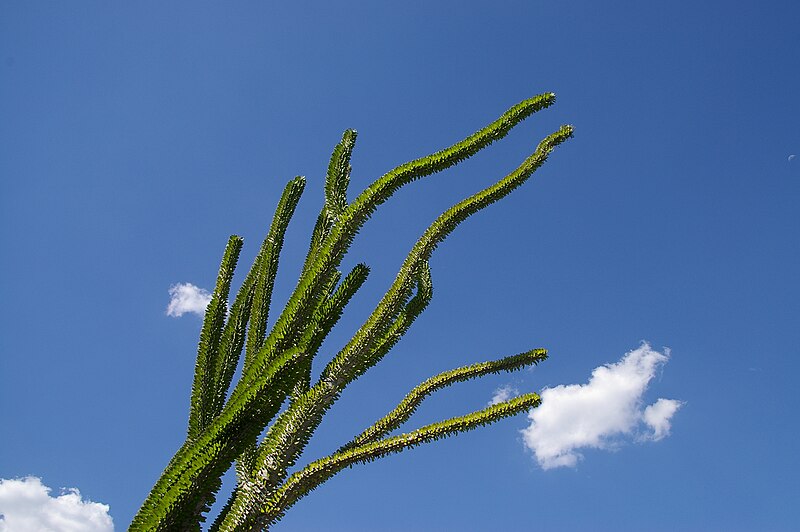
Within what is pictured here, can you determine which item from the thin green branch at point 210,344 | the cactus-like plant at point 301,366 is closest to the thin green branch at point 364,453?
the cactus-like plant at point 301,366

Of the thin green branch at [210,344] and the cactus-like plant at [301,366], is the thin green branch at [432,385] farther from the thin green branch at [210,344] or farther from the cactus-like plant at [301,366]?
the thin green branch at [210,344]

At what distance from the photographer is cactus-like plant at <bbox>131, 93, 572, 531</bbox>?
13.4 feet

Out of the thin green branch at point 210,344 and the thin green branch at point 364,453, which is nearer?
the thin green branch at point 364,453

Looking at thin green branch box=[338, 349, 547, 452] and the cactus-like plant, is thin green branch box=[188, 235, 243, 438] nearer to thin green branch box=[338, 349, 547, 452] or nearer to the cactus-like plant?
the cactus-like plant

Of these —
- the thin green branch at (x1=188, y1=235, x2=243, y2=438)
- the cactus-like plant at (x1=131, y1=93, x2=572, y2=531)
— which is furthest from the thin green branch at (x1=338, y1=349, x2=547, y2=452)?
the thin green branch at (x1=188, y1=235, x2=243, y2=438)

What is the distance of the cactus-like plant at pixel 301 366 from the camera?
13.4ft

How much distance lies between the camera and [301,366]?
4176mm

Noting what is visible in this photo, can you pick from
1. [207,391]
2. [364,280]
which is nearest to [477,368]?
[364,280]

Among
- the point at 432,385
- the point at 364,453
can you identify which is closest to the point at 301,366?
the point at 364,453

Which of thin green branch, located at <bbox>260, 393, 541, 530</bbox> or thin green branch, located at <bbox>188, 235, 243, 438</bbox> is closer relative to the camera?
thin green branch, located at <bbox>260, 393, 541, 530</bbox>

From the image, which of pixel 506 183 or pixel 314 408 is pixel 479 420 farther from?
pixel 506 183

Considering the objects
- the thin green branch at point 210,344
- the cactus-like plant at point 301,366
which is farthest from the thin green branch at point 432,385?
the thin green branch at point 210,344

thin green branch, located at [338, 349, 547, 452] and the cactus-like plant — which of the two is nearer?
the cactus-like plant

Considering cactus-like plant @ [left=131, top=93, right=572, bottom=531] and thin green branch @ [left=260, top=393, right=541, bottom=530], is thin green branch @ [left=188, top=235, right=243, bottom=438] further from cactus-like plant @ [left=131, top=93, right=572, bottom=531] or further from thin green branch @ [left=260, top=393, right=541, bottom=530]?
thin green branch @ [left=260, top=393, right=541, bottom=530]
